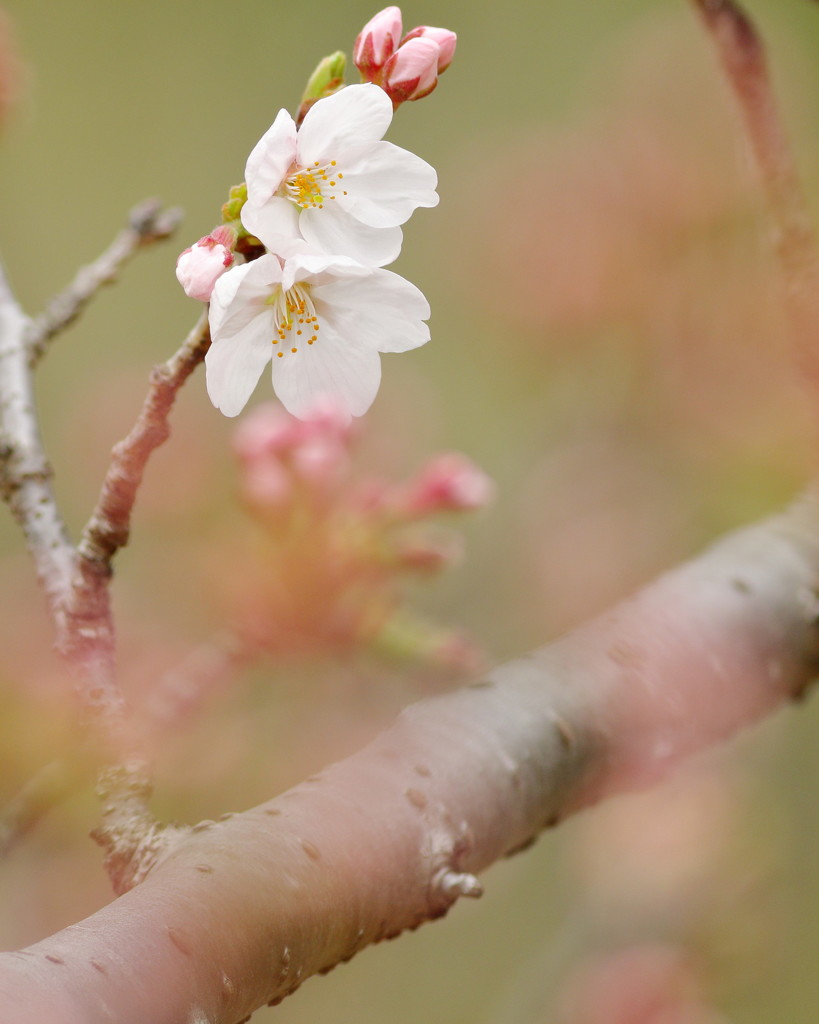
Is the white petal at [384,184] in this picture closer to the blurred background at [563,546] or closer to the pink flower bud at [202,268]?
the pink flower bud at [202,268]

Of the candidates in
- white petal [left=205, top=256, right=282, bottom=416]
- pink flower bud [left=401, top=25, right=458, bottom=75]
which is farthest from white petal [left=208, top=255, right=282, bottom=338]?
pink flower bud [left=401, top=25, right=458, bottom=75]

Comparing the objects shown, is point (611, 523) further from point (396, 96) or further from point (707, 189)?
point (396, 96)

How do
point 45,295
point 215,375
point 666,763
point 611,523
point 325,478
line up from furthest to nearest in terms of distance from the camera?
point 45,295, point 611,523, point 325,478, point 666,763, point 215,375

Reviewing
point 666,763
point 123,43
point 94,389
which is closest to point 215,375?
point 666,763

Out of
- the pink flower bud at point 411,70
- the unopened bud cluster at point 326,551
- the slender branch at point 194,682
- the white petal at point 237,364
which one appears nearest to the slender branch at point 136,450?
the white petal at point 237,364

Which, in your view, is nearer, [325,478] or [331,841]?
[331,841]

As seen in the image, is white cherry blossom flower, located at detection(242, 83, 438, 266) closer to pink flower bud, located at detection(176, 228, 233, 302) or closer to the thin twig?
pink flower bud, located at detection(176, 228, 233, 302)
